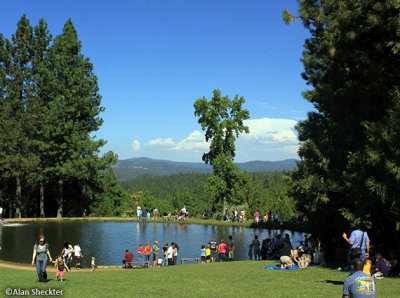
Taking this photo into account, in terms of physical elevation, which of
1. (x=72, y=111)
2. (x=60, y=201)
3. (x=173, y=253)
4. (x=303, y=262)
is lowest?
(x=173, y=253)

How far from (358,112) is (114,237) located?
22.1 metres

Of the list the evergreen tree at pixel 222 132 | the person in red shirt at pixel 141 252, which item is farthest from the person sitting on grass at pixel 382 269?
the evergreen tree at pixel 222 132

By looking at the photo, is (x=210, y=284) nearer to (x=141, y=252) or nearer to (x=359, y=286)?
(x=359, y=286)

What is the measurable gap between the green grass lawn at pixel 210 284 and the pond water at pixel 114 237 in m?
7.95

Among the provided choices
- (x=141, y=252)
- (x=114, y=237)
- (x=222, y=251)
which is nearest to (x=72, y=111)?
(x=114, y=237)

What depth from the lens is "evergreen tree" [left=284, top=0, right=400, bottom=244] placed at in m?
14.5

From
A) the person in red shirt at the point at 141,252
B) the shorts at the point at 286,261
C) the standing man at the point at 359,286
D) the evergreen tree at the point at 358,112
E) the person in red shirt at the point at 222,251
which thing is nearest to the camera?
the standing man at the point at 359,286

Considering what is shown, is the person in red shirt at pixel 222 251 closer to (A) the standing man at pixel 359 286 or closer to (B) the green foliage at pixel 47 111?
→ (A) the standing man at pixel 359 286

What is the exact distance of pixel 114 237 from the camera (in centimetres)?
3294

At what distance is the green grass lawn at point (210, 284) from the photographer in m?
12.3

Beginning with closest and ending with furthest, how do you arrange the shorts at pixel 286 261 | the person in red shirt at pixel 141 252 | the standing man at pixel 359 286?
Result: the standing man at pixel 359 286 → the shorts at pixel 286 261 → the person in red shirt at pixel 141 252

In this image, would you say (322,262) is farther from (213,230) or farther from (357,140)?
(213,230)

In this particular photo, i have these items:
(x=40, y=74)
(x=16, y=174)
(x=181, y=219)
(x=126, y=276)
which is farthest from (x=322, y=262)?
(x=40, y=74)

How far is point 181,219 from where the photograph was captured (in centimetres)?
4541
